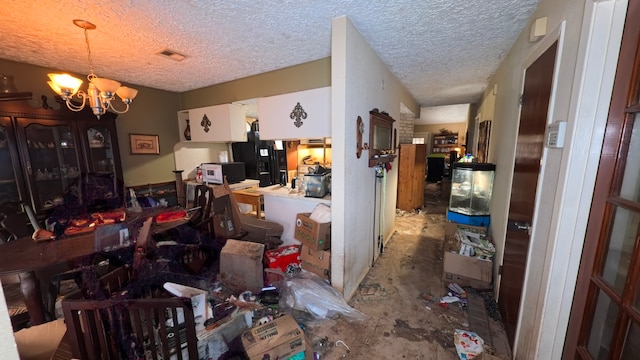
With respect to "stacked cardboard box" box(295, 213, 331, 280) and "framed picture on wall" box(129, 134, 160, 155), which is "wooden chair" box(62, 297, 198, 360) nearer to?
"stacked cardboard box" box(295, 213, 331, 280)

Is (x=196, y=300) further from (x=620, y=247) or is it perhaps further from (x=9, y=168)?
(x=9, y=168)

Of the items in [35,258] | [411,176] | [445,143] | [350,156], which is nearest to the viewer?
[35,258]

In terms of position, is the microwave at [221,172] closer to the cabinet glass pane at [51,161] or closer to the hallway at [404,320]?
the cabinet glass pane at [51,161]

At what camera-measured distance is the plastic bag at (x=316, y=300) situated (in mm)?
1952

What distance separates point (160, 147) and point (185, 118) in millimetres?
630

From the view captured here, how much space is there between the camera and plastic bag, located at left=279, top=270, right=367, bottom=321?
1.95 meters

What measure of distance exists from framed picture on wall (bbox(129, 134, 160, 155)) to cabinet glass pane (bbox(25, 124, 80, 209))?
0.68 meters

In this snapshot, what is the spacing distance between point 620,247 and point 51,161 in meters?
4.72

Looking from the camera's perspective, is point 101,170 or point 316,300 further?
point 101,170

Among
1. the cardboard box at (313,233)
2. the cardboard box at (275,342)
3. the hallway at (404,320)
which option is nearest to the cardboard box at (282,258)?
the cardboard box at (313,233)

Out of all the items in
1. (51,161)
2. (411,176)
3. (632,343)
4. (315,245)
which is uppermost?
(51,161)

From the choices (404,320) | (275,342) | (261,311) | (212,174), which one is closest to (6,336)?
(275,342)

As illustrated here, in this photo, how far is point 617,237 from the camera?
0.91m

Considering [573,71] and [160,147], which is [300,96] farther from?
[160,147]
